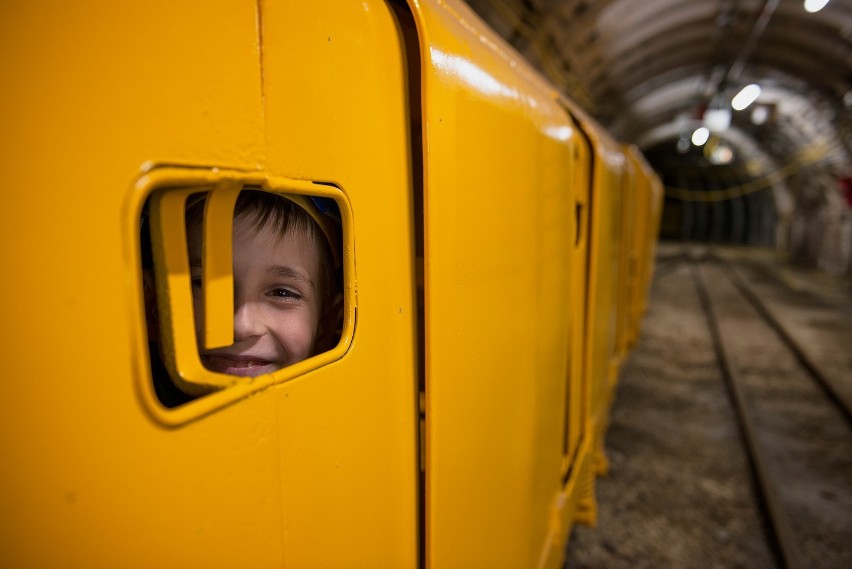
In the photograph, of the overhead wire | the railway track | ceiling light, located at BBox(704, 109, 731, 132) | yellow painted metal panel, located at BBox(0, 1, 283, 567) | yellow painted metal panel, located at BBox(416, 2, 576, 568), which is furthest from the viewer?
the overhead wire

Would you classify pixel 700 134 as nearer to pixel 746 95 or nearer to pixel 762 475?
pixel 746 95

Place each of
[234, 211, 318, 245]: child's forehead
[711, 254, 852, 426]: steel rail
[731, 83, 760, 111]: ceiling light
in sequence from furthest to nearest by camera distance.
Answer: [731, 83, 760, 111]: ceiling light < [711, 254, 852, 426]: steel rail < [234, 211, 318, 245]: child's forehead

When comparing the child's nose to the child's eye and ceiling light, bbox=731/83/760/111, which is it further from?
ceiling light, bbox=731/83/760/111

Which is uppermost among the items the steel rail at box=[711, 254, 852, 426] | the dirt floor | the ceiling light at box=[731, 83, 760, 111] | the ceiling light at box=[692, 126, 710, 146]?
the ceiling light at box=[731, 83, 760, 111]

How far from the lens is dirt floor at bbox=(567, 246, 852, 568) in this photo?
3230 millimetres

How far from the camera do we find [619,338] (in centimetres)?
530

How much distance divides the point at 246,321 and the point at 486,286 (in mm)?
596

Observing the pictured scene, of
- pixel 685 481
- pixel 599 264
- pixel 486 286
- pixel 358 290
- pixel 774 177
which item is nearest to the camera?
pixel 358 290

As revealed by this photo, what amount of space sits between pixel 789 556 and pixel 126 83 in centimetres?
398

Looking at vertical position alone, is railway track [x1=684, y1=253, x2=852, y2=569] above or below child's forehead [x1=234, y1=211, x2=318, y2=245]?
below

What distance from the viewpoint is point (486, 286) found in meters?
1.26

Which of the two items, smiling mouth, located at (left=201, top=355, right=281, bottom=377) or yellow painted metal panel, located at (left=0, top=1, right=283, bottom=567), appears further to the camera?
smiling mouth, located at (left=201, top=355, right=281, bottom=377)

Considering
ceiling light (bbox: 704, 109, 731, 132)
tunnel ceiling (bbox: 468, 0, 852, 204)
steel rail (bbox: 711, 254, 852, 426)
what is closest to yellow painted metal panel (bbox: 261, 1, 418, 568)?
tunnel ceiling (bbox: 468, 0, 852, 204)

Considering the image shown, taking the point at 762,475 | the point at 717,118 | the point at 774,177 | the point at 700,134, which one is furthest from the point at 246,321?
the point at 774,177
